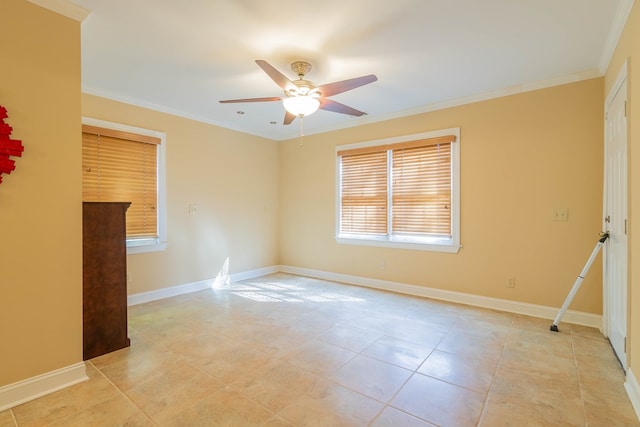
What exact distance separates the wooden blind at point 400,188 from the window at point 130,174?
276 cm

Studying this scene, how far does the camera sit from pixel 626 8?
2.08m

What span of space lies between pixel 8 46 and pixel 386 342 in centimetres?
351

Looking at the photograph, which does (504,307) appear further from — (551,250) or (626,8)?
(626,8)

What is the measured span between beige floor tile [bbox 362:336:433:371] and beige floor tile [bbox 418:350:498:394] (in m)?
0.07

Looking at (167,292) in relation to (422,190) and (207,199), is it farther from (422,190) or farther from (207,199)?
(422,190)

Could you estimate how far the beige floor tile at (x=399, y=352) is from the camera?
2.40 metres

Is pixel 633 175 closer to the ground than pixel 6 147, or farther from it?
closer to the ground

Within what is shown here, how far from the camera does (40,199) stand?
2.04m

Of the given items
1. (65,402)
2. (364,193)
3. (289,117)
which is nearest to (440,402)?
(65,402)

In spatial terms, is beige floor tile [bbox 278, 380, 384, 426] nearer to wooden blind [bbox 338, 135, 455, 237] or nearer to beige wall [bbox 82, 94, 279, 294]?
wooden blind [bbox 338, 135, 455, 237]

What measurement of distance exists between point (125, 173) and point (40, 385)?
2.48 m

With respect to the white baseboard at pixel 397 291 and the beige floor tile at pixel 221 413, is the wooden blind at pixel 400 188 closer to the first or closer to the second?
the white baseboard at pixel 397 291

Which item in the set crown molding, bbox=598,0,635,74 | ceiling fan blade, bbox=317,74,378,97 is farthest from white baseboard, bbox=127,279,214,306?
crown molding, bbox=598,0,635,74

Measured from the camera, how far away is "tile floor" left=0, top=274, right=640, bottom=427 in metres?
1.80
